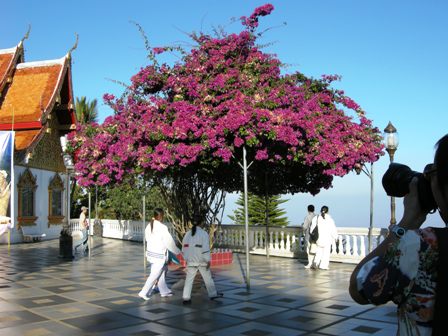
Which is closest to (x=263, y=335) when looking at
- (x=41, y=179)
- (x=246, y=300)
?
(x=246, y=300)

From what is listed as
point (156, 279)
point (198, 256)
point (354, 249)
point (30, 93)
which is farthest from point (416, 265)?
point (30, 93)

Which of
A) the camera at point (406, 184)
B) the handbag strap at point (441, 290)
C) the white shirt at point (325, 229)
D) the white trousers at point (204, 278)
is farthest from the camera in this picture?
the white shirt at point (325, 229)

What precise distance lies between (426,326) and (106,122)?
11.3m

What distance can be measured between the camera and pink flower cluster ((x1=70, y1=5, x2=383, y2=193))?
7871 mm

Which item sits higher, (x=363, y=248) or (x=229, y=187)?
(x=229, y=187)

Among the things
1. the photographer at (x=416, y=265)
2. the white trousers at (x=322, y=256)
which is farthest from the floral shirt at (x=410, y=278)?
the white trousers at (x=322, y=256)

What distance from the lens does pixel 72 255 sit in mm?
16328

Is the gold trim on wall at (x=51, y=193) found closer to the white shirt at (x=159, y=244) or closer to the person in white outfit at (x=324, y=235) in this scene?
the person in white outfit at (x=324, y=235)

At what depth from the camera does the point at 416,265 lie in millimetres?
1876

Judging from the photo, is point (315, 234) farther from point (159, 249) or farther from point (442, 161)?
point (442, 161)

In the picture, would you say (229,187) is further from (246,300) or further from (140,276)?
(246,300)

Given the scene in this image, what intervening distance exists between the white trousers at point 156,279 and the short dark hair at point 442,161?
750cm

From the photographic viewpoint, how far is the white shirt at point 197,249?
8.62 m

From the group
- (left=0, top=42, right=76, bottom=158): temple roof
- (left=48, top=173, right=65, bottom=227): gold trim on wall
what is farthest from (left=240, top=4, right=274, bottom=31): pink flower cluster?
(left=48, top=173, right=65, bottom=227): gold trim on wall
